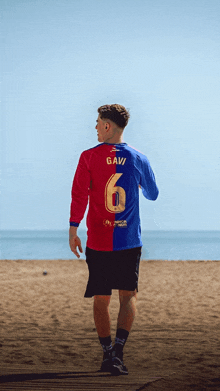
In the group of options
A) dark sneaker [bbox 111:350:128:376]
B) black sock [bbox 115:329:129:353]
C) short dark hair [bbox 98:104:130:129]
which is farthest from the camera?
short dark hair [bbox 98:104:130:129]

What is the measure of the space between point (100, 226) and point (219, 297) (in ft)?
21.3

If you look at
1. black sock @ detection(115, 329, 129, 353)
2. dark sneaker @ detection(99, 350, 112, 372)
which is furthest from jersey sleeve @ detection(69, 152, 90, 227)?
dark sneaker @ detection(99, 350, 112, 372)

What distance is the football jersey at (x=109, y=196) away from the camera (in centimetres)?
332

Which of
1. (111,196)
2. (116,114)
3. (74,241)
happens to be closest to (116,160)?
(111,196)

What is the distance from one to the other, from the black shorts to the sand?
59 centimetres

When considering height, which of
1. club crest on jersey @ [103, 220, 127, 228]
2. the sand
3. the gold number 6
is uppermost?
the gold number 6

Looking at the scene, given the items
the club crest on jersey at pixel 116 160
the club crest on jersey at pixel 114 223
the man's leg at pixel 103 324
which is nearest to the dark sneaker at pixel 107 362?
the man's leg at pixel 103 324

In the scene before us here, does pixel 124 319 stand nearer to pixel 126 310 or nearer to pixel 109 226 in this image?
pixel 126 310

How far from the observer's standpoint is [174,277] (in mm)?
12492

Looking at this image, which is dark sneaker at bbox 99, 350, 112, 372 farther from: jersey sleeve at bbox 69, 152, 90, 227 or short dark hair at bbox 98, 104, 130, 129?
short dark hair at bbox 98, 104, 130, 129

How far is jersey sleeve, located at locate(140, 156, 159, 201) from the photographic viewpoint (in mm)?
3479

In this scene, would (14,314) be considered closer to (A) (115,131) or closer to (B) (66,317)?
(B) (66,317)

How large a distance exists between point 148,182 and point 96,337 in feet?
9.27

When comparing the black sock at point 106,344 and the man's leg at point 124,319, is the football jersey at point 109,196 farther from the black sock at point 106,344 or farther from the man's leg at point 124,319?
the black sock at point 106,344
